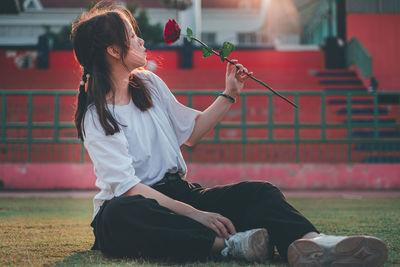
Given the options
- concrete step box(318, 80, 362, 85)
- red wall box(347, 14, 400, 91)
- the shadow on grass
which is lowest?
the shadow on grass

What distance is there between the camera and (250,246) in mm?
2307

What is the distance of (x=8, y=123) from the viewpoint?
27.8 feet

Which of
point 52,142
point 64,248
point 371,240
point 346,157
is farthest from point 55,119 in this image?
point 371,240

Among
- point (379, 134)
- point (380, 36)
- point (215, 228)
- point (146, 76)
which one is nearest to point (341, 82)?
point (380, 36)

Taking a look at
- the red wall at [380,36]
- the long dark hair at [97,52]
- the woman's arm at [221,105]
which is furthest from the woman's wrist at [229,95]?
the red wall at [380,36]

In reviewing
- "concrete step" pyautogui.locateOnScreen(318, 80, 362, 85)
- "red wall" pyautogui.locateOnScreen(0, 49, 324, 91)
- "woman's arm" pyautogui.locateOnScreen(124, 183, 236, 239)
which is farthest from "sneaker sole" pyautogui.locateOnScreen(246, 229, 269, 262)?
"concrete step" pyautogui.locateOnScreen(318, 80, 362, 85)

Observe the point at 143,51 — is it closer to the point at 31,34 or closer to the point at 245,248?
the point at 245,248

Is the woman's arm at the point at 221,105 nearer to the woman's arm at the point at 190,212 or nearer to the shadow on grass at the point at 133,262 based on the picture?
the woman's arm at the point at 190,212

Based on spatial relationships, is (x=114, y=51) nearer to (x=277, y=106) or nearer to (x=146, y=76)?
(x=146, y=76)

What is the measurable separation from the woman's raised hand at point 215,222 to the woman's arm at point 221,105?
603 millimetres

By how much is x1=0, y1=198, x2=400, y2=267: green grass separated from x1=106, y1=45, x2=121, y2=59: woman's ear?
100cm

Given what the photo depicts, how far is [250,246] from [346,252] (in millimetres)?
437

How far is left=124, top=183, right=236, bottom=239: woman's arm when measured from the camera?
234 centimetres

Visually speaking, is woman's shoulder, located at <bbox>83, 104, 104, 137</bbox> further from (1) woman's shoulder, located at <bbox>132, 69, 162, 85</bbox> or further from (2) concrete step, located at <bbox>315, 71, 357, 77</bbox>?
(2) concrete step, located at <bbox>315, 71, 357, 77</bbox>
